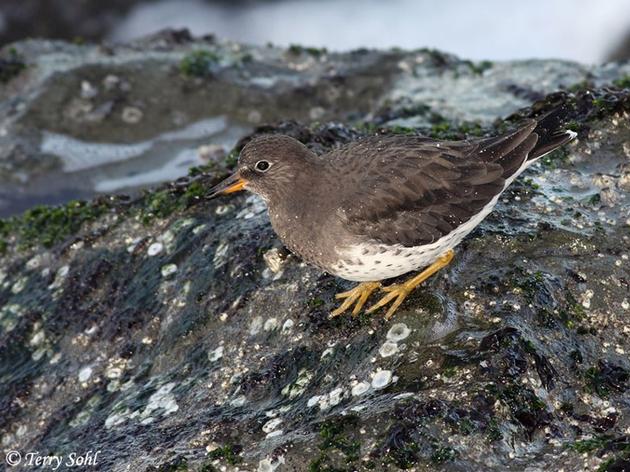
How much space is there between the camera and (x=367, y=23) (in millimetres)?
19844

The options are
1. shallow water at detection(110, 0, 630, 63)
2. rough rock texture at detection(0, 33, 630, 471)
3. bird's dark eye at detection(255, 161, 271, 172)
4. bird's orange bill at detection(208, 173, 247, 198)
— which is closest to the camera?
rough rock texture at detection(0, 33, 630, 471)

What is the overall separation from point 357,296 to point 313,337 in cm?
47

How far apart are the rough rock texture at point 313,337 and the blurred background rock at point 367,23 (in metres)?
9.15

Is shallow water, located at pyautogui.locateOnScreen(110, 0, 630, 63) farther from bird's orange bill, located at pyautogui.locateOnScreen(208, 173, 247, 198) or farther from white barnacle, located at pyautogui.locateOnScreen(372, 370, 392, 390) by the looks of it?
white barnacle, located at pyautogui.locateOnScreen(372, 370, 392, 390)

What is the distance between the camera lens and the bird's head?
6895 millimetres

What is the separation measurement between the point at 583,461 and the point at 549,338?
1091 mm

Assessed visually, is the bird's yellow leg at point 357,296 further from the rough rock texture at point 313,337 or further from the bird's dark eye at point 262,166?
the bird's dark eye at point 262,166

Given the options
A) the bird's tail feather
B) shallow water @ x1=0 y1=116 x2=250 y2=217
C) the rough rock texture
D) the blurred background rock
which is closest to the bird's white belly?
the rough rock texture

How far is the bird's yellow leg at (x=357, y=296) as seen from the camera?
6.62 meters

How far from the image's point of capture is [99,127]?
12.7 metres

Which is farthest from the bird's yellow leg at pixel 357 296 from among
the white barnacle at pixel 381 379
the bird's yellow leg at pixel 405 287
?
the white barnacle at pixel 381 379

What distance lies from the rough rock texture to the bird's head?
0.65 m

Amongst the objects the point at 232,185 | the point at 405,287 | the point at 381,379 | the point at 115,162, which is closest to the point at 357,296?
the point at 405,287

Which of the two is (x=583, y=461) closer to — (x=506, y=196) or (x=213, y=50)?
(x=506, y=196)
